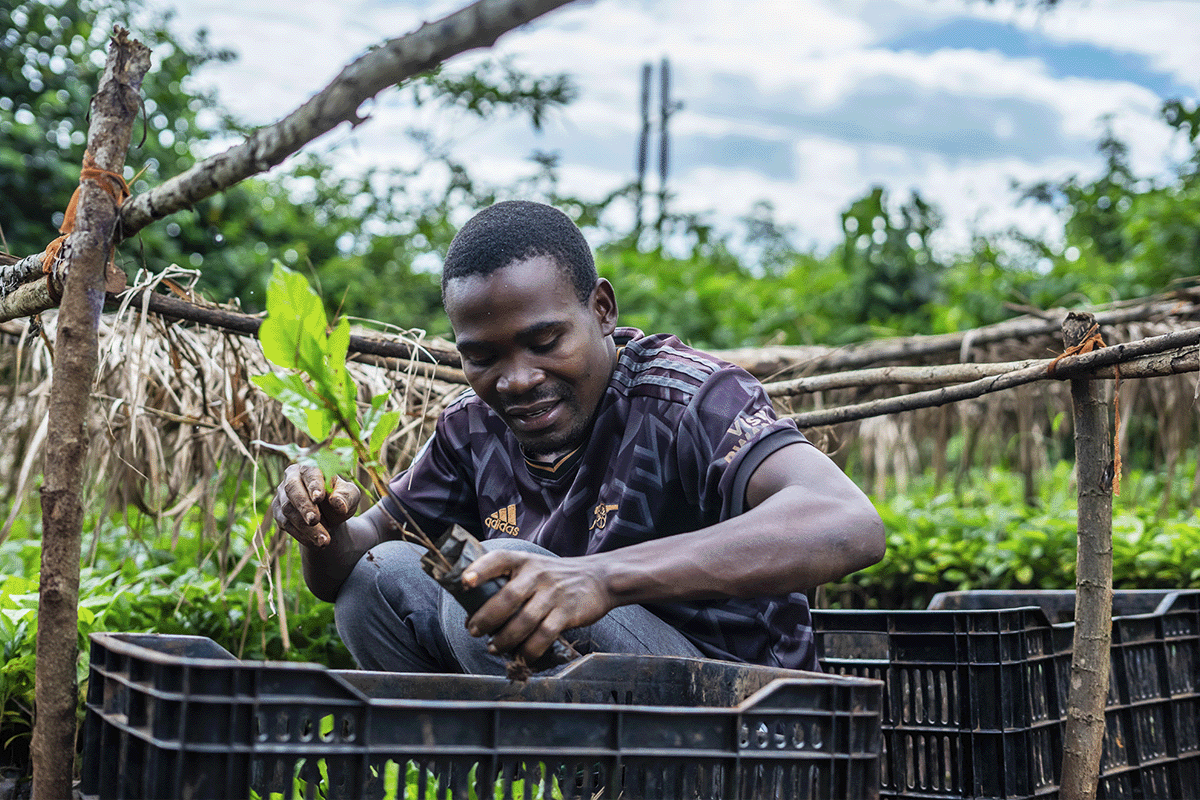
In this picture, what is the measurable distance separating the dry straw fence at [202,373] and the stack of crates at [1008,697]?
120 millimetres

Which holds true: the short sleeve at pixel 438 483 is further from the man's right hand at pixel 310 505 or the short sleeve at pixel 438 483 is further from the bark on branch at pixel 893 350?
the bark on branch at pixel 893 350

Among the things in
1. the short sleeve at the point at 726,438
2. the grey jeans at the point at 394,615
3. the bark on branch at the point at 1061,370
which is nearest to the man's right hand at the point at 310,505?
the grey jeans at the point at 394,615

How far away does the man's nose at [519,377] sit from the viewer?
→ 5.94ft

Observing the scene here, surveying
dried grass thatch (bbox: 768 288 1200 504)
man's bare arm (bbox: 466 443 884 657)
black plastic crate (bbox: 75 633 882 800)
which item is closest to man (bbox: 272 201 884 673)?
man's bare arm (bbox: 466 443 884 657)

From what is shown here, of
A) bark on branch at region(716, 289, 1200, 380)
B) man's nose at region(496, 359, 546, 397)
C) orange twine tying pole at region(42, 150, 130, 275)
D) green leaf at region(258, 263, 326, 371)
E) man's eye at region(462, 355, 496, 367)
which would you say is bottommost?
green leaf at region(258, 263, 326, 371)

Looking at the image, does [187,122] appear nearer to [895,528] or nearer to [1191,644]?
[895,528]

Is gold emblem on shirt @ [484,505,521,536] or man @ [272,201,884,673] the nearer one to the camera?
man @ [272,201,884,673]

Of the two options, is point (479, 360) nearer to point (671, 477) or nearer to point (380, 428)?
point (671, 477)

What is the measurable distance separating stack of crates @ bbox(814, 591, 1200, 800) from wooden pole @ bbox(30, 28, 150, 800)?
5.00ft

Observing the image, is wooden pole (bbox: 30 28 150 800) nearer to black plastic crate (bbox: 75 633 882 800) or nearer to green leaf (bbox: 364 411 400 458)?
black plastic crate (bbox: 75 633 882 800)

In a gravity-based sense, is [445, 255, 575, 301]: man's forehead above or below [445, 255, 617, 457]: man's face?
above

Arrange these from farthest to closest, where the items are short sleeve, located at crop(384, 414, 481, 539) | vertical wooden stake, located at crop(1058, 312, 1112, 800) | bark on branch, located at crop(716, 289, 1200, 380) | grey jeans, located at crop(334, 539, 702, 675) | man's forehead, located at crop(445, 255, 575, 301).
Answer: bark on branch, located at crop(716, 289, 1200, 380), short sleeve, located at crop(384, 414, 481, 539), grey jeans, located at crop(334, 539, 702, 675), vertical wooden stake, located at crop(1058, 312, 1112, 800), man's forehead, located at crop(445, 255, 575, 301)

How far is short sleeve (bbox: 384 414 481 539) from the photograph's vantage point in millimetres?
2281

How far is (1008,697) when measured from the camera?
6.34 ft
